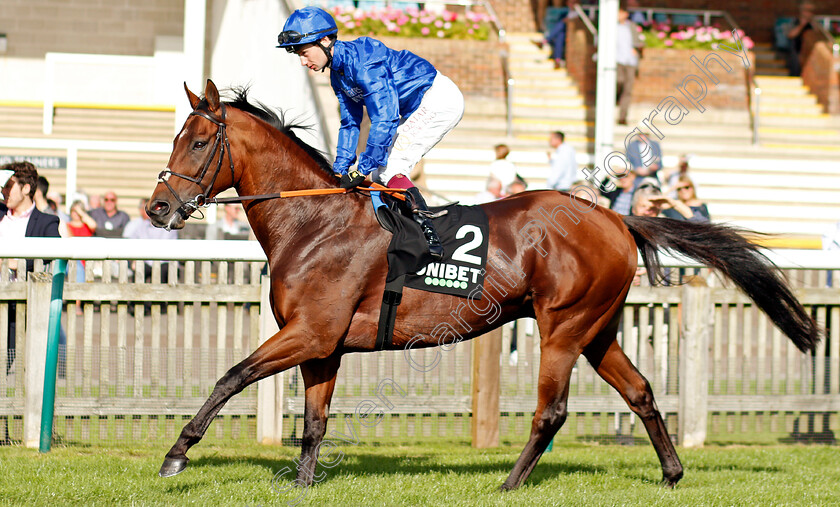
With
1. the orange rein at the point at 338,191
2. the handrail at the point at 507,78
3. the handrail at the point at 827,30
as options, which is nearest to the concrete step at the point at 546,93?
the handrail at the point at 507,78

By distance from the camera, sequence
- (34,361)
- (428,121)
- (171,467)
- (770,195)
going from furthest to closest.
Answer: (770,195) → (34,361) → (428,121) → (171,467)

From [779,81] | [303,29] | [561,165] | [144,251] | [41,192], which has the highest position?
[779,81]

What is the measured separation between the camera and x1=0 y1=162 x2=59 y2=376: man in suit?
616cm

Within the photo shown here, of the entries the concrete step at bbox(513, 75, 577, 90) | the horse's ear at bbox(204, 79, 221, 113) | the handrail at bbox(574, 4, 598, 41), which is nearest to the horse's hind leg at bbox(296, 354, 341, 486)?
the horse's ear at bbox(204, 79, 221, 113)

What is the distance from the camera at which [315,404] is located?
4.83 m

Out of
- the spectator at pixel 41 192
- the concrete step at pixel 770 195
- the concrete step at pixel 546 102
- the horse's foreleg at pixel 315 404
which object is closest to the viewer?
the horse's foreleg at pixel 315 404

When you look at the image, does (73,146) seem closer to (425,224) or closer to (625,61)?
(625,61)

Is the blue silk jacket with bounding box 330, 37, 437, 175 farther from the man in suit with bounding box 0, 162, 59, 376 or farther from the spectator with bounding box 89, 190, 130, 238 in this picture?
the spectator with bounding box 89, 190, 130, 238

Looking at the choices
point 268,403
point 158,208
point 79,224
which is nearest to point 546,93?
point 79,224

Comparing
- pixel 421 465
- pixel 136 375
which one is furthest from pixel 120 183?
pixel 421 465

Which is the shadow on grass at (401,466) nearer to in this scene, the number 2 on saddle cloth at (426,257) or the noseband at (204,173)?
the number 2 on saddle cloth at (426,257)

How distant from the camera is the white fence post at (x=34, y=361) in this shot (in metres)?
5.59

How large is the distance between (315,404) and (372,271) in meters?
0.74

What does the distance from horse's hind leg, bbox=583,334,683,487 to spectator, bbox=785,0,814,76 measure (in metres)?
14.6
